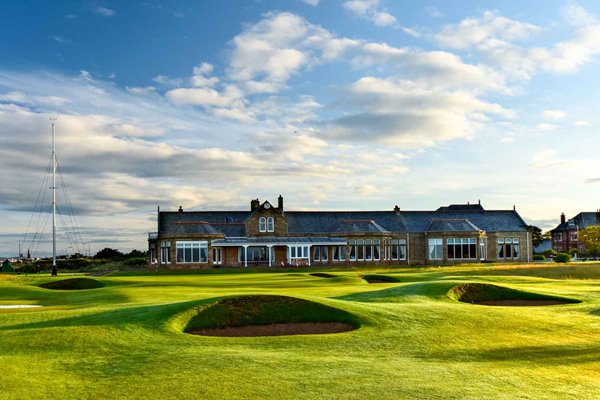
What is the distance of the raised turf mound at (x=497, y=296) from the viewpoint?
86.4ft

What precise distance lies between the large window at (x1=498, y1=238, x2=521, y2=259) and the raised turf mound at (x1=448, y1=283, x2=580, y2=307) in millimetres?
52132

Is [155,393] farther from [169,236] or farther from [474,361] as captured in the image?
[169,236]

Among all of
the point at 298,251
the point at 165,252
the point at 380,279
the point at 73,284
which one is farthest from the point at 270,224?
the point at 73,284

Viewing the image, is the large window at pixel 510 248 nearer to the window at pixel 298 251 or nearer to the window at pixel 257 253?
the window at pixel 298 251

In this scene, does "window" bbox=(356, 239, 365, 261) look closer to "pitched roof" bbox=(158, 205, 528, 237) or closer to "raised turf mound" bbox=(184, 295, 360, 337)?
"pitched roof" bbox=(158, 205, 528, 237)

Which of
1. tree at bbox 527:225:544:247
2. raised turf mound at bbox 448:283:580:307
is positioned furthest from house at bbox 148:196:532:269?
tree at bbox 527:225:544:247

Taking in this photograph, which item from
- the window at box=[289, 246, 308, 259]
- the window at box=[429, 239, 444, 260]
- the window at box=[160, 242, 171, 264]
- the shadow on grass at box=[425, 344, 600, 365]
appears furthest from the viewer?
the window at box=[429, 239, 444, 260]

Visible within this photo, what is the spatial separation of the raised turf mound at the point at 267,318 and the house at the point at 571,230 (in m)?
111

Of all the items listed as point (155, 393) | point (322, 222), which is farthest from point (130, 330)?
point (322, 222)

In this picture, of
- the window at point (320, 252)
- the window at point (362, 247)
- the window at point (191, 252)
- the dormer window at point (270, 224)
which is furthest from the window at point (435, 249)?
the window at point (191, 252)

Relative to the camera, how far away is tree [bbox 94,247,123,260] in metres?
96.6

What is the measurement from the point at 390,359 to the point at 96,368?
21.7ft

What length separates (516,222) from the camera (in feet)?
260

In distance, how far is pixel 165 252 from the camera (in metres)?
71.0
